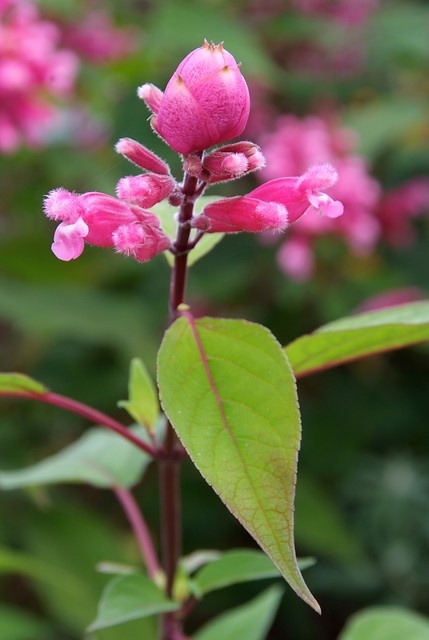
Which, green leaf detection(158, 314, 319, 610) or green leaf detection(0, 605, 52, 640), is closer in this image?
green leaf detection(158, 314, 319, 610)

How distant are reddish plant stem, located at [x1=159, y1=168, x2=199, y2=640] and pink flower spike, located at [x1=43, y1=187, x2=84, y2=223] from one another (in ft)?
0.16

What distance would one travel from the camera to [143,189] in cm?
38

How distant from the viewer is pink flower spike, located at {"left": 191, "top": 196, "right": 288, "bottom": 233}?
385mm

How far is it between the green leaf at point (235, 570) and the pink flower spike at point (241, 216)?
19cm

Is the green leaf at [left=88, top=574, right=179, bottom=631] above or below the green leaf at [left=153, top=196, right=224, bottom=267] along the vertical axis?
below

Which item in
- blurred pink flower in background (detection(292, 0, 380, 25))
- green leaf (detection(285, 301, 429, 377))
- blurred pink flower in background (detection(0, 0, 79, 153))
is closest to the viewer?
green leaf (detection(285, 301, 429, 377))

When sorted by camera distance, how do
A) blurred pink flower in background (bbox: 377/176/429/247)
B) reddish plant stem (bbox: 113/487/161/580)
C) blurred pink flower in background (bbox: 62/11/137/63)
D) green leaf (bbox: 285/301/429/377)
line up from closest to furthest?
1. green leaf (bbox: 285/301/429/377)
2. reddish plant stem (bbox: 113/487/161/580)
3. blurred pink flower in background (bbox: 377/176/429/247)
4. blurred pink flower in background (bbox: 62/11/137/63)

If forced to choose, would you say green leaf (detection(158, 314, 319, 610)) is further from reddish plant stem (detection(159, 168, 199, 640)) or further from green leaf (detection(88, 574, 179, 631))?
green leaf (detection(88, 574, 179, 631))

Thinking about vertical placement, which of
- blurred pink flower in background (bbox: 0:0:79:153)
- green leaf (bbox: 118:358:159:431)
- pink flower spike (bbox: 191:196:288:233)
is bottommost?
green leaf (bbox: 118:358:159:431)

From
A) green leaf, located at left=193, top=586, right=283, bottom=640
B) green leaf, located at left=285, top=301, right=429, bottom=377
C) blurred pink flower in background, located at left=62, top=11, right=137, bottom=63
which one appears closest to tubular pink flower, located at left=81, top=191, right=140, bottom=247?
green leaf, located at left=285, top=301, right=429, bottom=377

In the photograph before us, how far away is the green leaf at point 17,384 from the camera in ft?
1.46

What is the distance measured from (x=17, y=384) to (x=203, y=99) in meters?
0.19

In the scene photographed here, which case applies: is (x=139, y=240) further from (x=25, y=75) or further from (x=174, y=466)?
(x=25, y=75)

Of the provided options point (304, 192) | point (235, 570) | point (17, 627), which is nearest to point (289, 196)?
point (304, 192)
